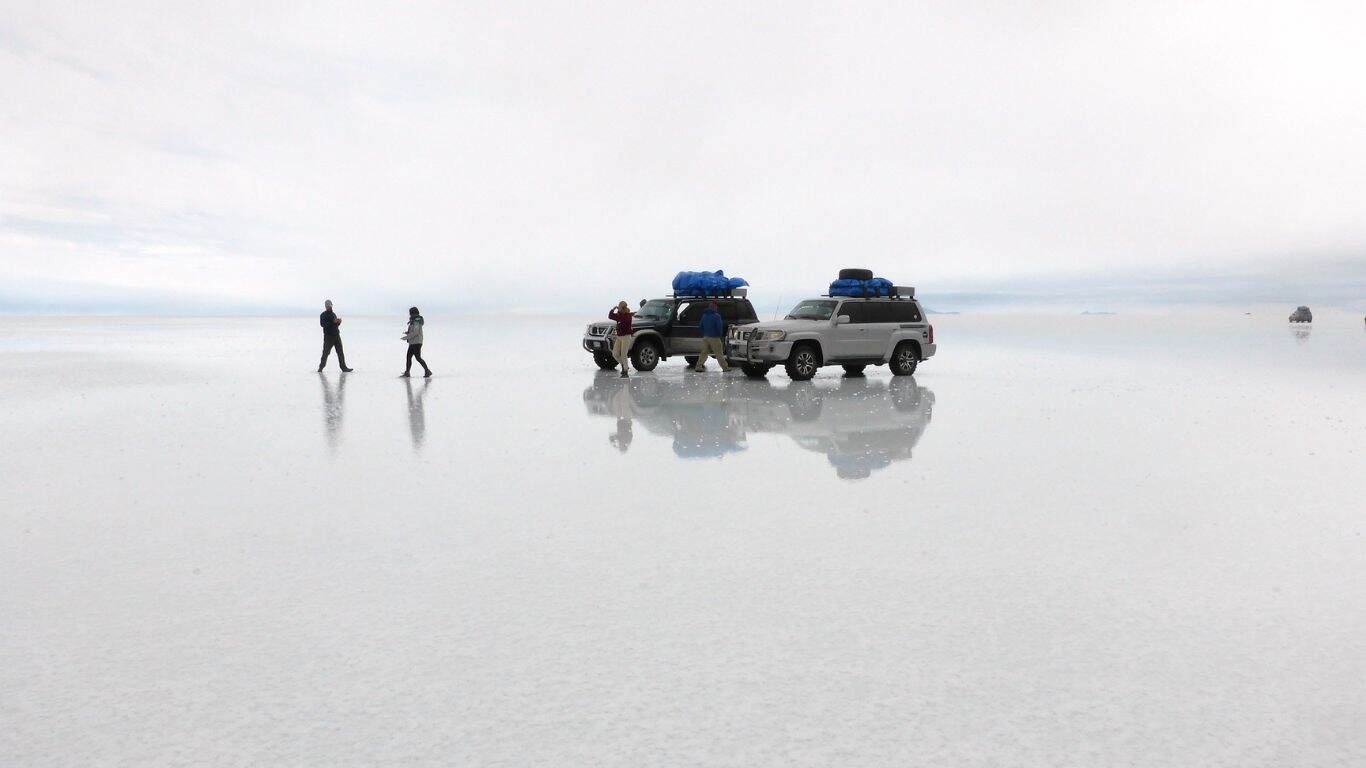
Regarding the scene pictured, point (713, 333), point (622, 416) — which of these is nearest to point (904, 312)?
point (713, 333)

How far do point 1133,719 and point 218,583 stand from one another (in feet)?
17.7

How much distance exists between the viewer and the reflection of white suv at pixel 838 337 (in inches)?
854

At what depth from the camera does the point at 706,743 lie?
367 cm

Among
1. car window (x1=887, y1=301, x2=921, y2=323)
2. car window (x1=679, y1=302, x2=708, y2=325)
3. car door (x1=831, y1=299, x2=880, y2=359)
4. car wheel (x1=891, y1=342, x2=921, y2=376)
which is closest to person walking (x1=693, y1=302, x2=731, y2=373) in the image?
car window (x1=679, y1=302, x2=708, y2=325)

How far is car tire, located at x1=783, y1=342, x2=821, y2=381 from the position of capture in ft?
71.6

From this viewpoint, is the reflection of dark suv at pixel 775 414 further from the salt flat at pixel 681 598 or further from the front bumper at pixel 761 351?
the front bumper at pixel 761 351

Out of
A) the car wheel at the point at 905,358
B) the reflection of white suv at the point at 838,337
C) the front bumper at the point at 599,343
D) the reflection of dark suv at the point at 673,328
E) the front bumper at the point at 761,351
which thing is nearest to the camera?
the front bumper at the point at 761,351

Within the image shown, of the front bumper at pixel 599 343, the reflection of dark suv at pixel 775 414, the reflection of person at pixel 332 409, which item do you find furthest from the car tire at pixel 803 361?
the reflection of person at pixel 332 409

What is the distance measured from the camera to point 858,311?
74.0 feet

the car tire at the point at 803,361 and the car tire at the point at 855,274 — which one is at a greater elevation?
the car tire at the point at 855,274

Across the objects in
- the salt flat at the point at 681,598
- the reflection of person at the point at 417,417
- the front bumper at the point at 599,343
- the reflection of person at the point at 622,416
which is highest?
the front bumper at the point at 599,343

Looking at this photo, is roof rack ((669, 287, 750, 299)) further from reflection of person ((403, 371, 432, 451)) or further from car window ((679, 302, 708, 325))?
reflection of person ((403, 371, 432, 451))

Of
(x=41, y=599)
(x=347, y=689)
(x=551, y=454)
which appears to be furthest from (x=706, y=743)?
(x=551, y=454)

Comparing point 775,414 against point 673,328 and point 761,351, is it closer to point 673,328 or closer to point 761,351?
point 761,351
